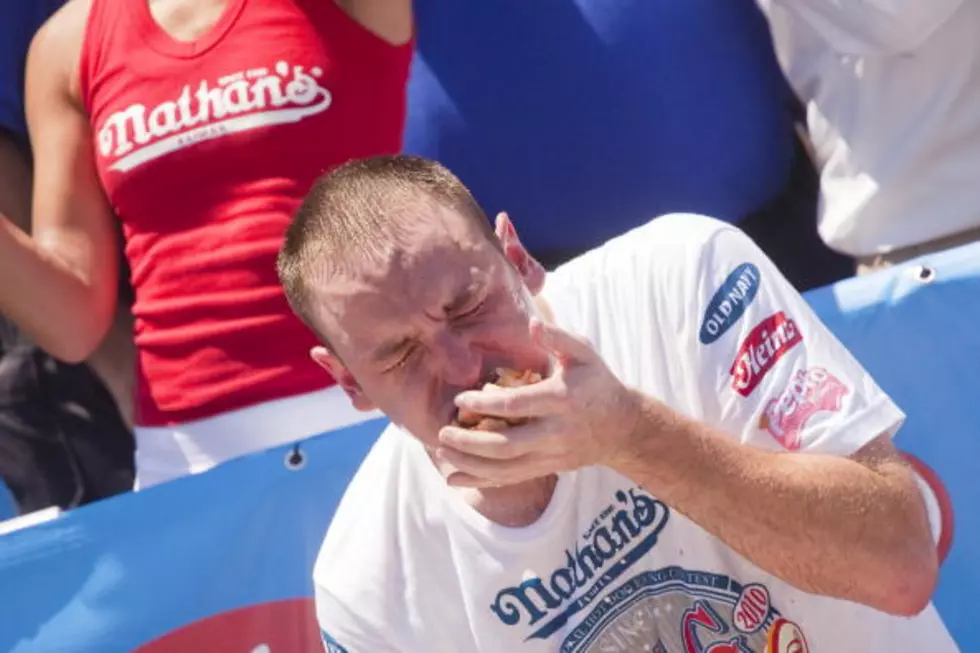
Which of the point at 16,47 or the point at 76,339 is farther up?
the point at 16,47

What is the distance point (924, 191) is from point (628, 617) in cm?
76

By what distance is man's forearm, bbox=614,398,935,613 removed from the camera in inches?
34.3

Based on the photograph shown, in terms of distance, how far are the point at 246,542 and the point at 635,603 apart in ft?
1.61

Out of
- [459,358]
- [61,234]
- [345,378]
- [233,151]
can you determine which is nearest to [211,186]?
[233,151]

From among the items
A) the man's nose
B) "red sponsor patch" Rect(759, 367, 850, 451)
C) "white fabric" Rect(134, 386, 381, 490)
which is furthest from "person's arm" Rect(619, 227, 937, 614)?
"white fabric" Rect(134, 386, 381, 490)

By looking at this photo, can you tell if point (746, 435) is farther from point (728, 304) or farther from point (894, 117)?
point (894, 117)

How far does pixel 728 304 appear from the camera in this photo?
98cm

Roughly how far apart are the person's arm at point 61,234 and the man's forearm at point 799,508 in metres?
0.79

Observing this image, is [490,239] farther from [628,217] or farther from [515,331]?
[628,217]

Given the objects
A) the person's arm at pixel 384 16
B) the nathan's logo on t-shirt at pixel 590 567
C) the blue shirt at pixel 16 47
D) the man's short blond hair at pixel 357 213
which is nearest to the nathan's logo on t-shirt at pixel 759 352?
the nathan's logo on t-shirt at pixel 590 567

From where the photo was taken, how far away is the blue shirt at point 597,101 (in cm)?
171

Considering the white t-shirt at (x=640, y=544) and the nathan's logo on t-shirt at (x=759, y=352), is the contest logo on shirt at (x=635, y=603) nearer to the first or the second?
the white t-shirt at (x=640, y=544)

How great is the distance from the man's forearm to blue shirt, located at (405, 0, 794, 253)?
884mm

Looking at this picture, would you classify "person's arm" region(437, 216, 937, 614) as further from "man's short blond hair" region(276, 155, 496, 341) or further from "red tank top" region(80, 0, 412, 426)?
"red tank top" region(80, 0, 412, 426)
